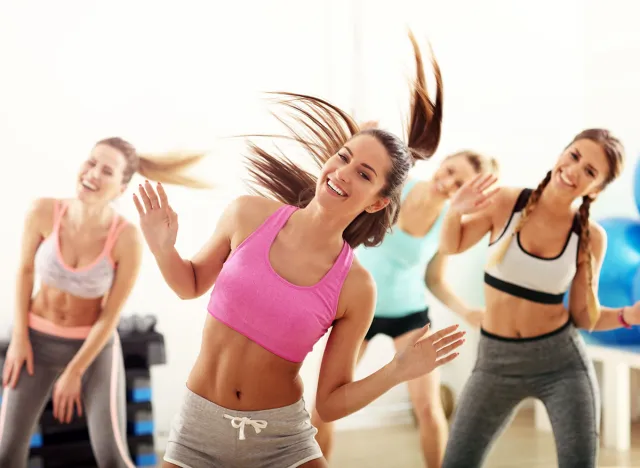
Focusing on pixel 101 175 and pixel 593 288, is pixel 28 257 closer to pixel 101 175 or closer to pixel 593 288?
pixel 101 175

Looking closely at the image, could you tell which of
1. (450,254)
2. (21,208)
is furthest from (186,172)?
(450,254)

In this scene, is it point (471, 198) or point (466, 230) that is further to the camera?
point (466, 230)

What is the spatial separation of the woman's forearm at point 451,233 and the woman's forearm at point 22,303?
1.47 metres

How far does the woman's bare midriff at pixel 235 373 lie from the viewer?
202 centimetres

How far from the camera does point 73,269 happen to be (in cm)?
261

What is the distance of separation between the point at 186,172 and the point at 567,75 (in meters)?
1.70

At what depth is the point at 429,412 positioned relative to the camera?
3.06 meters

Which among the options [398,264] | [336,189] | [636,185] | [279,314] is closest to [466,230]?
[398,264]

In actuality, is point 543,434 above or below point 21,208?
below

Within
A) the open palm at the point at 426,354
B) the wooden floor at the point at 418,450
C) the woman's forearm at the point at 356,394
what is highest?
the open palm at the point at 426,354

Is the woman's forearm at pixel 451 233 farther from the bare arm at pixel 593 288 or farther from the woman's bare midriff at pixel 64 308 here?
the woman's bare midriff at pixel 64 308

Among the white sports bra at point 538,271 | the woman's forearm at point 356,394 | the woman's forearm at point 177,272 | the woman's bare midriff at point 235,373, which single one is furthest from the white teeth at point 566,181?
the woman's forearm at point 177,272

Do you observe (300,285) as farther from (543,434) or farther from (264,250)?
(543,434)

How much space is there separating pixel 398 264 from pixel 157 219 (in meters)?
1.28
